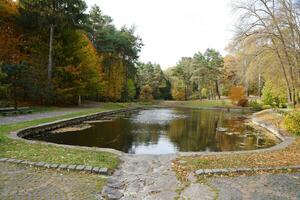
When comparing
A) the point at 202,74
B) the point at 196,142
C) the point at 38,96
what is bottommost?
the point at 196,142

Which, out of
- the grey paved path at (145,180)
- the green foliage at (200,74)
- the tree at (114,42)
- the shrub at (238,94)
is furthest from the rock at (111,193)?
the green foliage at (200,74)

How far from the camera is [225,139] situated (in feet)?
45.2

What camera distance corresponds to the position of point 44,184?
510 cm

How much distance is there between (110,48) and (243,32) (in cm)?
1961

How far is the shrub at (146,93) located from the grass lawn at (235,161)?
42041 mm

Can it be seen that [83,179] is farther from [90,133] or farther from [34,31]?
[34,31]

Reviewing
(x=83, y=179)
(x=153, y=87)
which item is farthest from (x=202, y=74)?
(x=83, y=179)

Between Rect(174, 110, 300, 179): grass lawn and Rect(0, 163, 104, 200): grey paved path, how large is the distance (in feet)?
6.63

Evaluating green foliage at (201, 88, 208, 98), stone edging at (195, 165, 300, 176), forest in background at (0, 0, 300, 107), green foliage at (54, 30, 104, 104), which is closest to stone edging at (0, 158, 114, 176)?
stone edging at (195, 165, 300, 176)

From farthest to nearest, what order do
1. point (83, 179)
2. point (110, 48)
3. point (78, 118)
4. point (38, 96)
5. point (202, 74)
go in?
point (202, 74), point (110, 48), point (38, 96), point (78, 118), point (83, 179)

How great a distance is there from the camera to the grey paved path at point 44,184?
15.0ft

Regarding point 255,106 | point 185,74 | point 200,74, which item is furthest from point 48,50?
point 185,74

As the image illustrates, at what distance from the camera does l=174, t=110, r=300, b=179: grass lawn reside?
661 centimetres

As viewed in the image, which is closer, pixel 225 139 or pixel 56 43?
pixel 225 139
